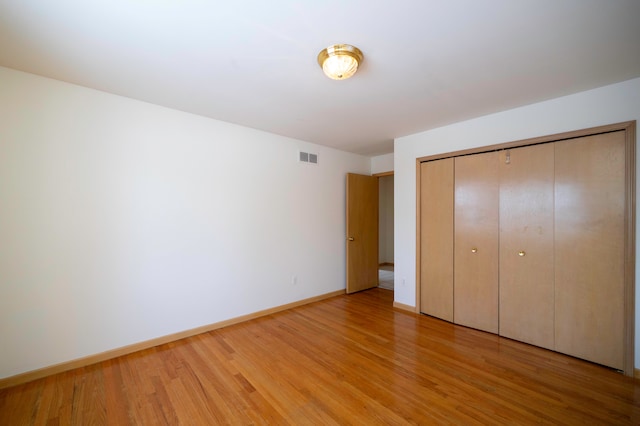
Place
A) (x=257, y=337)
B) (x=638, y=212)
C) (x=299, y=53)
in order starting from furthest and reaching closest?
(x=257, y=337) → (x=638, y=212) → (x=299, y=53)

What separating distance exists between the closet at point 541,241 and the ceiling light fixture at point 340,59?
2.10 meters

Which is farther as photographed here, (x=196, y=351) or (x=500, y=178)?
(x=500, y=178)

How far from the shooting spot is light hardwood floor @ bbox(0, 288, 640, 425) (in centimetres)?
178

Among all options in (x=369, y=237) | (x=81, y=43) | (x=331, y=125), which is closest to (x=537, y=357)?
(x=369, y=237)

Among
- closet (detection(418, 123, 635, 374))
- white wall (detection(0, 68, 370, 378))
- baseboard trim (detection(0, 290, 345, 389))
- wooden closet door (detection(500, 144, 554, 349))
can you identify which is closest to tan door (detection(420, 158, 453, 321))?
closet (detection(418, 123, 635, 374))

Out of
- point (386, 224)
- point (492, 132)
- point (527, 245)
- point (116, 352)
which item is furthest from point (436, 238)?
point (386, 224)

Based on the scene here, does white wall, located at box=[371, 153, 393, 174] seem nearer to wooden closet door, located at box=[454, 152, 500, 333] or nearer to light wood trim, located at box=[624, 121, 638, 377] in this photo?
wooden closet door, located at box=[454, 152, 500, 333]

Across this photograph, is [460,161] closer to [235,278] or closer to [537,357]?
[537,357]

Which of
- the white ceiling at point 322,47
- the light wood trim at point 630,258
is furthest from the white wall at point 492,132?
the white ceiling at point 322,47

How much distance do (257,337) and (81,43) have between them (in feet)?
9.75

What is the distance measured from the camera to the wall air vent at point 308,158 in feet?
13.4

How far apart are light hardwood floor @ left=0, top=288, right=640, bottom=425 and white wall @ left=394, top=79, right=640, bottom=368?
825 mm

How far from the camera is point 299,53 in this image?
1876 millimetres

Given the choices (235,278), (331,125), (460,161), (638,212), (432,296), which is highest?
(331,125)
